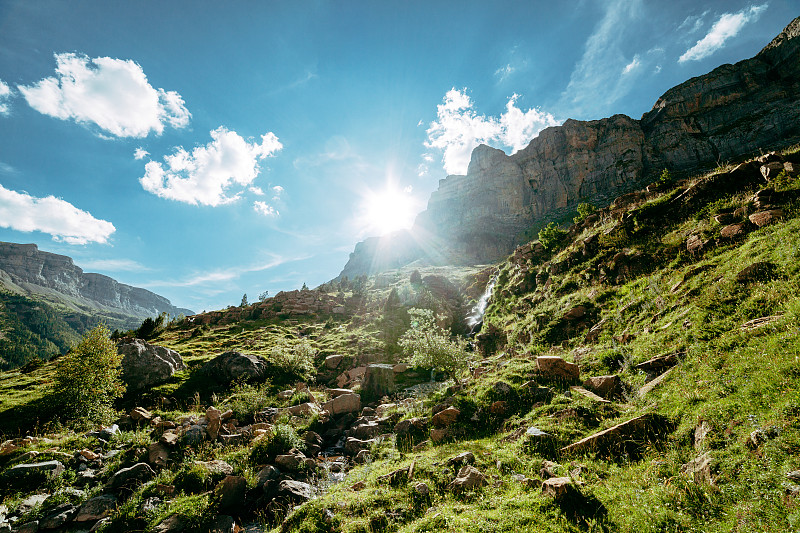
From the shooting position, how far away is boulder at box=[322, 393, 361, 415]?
2098 cm

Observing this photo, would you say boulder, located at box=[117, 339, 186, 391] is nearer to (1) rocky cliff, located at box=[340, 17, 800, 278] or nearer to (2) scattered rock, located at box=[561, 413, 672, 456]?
(2) scattered rock, located at box=[561, 413, 672, 456]

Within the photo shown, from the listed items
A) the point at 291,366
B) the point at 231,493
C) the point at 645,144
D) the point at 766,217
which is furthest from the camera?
the point at 645,144

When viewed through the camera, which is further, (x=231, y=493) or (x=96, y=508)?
(x=231, y=493)

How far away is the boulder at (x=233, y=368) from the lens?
27.7 metres

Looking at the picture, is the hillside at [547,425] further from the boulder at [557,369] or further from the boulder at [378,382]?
the boulder at [378,382]

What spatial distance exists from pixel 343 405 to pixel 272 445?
715cm

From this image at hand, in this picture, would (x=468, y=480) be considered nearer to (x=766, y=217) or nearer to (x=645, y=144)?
(x=766, y=217)

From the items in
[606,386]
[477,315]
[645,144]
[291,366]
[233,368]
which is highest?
[645,144]

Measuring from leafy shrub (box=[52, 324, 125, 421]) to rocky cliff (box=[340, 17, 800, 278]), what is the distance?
151128 millimetres

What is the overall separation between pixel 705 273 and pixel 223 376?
35.5m

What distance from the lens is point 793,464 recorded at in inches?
217

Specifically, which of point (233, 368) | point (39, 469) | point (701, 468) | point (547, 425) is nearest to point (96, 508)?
point (39, 469)

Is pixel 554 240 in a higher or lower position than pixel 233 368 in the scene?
higher

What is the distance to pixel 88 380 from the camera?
1841 centimetres
